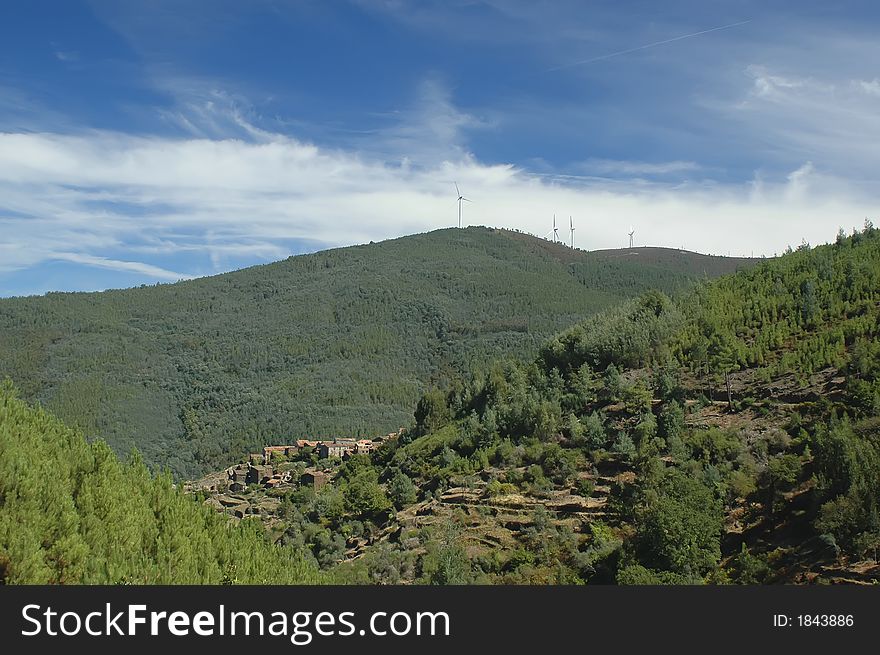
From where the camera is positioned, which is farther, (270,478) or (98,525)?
(270,478)

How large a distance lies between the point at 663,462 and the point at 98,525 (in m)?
30.9

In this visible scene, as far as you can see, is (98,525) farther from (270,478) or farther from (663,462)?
(270,478)

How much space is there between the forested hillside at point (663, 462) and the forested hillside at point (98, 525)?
1427cm

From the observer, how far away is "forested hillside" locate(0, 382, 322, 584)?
606 inches

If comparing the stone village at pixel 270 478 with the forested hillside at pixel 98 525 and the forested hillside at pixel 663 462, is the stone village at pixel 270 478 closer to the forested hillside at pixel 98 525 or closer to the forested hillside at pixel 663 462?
the forested hillside at pixel 663 462

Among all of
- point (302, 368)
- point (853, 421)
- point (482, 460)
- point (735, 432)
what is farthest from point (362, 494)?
point (302, 368)

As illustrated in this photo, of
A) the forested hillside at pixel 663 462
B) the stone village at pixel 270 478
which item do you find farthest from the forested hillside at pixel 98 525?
the stone village at pixel 270 478

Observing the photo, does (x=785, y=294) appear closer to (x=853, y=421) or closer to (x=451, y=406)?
(x=853, y=421)

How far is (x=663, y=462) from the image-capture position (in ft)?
132

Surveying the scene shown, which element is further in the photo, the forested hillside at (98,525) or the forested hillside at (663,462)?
the forested hillside at (663,462)

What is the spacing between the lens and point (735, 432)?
136ft

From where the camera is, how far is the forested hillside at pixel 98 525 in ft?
50.5

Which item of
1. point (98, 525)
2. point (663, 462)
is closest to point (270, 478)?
point (663, 462)

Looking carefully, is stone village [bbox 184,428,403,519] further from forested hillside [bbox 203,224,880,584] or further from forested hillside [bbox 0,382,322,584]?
forested hillside [bbox 0,382,322,584]
